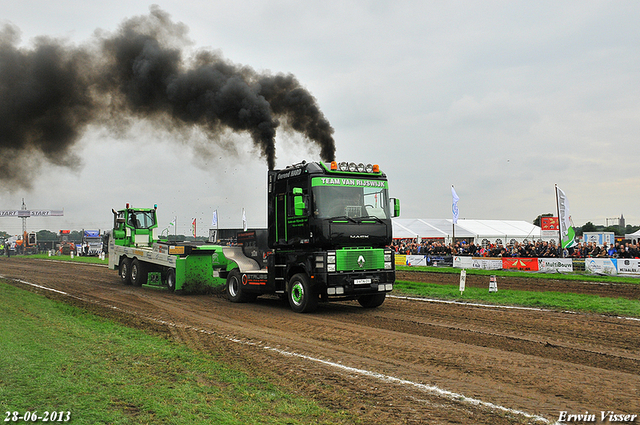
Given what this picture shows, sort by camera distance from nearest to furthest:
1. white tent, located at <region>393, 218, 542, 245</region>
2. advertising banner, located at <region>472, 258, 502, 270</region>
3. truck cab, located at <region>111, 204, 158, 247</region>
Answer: truck cab, located at <region>111, 204, 158, 247</region>
advertising banner, located at <region>472, 258, 502, 270</region>
white tent, located at <region>393, 218, 542, 245</region>

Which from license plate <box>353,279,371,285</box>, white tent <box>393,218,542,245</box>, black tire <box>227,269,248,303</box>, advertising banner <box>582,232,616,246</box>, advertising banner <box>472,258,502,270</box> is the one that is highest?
white tent <box>393,218,542,245</box>

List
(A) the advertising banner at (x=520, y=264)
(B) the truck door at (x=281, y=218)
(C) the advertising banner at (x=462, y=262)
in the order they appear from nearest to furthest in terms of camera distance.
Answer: (B) the truck door at (x=281, y=218) → (A) the advertising banner at (x=520, y=264) → (C) the advertising banner at (x=462, y=262)

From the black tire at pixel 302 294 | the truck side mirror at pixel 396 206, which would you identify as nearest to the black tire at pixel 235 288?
the black tire at pixel 302 294

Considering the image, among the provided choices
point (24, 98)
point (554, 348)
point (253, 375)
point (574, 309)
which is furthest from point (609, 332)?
point (24, 98)

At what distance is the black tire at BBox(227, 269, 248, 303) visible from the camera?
14.6 m

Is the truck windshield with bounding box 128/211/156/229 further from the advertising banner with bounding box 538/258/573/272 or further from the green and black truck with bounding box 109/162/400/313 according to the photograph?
the advertising banner with bounding box 538/258/573/272

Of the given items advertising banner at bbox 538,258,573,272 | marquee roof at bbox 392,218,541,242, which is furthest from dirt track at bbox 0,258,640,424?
marquee roof at bbox 392,218,541,242

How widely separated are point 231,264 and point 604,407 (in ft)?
38.7

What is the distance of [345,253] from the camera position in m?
11.8

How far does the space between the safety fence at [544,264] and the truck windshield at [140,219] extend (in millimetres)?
18273

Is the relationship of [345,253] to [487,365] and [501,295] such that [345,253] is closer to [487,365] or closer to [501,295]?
[487,365]

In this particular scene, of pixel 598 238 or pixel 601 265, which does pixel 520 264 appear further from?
pixel 598 238

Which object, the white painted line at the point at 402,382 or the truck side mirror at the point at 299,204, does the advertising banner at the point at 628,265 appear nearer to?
the truck side mirror at the point at 299,204

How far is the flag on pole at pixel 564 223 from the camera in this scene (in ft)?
83.1
